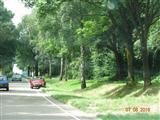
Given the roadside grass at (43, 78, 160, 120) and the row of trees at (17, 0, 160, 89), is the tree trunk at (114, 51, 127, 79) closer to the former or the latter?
the row of trees at (17, 0, 160, 89)

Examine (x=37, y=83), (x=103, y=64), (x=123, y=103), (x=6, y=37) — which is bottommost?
(x=123, y=103)

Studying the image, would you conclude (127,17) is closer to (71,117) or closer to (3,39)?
(71,117)

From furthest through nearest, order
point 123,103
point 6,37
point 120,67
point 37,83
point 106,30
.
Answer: point 6,37, point 37,83, point 120,67, point 106,30, point 123,103

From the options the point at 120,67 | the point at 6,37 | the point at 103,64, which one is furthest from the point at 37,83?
the point at 6,37

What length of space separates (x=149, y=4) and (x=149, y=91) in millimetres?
6181

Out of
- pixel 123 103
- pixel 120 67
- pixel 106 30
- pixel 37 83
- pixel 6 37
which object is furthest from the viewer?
pixel 6 37

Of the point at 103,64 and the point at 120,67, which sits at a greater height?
the point at 103,64

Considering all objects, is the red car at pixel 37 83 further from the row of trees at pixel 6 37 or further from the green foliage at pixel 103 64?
the row of trees at pixel 6 37

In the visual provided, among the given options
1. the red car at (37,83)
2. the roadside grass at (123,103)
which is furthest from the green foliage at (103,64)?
the roadside grass at (123,103)

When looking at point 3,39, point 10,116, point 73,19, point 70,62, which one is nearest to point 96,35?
point 73,19
